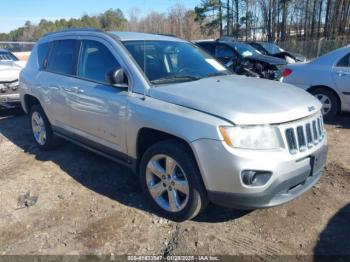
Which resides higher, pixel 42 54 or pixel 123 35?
pixel 123 35

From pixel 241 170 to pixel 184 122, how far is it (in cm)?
66

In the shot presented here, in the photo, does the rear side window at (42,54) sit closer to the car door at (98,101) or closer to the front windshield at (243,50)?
the car door at (98,101)

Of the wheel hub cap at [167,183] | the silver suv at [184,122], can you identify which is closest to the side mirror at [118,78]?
the silver suv at [184,122]

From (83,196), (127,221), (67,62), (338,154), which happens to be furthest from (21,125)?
(338,154)

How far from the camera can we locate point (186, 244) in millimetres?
3221

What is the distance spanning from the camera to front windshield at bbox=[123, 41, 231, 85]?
3.84 m

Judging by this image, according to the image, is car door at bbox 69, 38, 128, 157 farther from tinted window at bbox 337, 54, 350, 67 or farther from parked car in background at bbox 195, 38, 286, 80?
parked car in background at bbox 195, 38, 286, 80

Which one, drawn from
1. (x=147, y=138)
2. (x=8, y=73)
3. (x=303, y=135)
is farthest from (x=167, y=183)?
→ (x=8, y=73)

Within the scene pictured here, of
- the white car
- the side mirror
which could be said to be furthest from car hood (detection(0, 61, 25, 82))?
the white car

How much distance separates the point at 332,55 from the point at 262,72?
3161mm

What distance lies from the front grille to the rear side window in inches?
160

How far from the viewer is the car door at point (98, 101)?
12.7 feet

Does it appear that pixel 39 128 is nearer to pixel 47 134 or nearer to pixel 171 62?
pixel 47 134

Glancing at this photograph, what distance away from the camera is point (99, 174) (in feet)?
15.9
